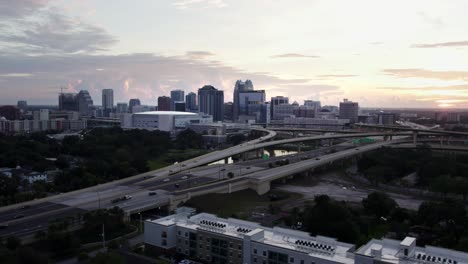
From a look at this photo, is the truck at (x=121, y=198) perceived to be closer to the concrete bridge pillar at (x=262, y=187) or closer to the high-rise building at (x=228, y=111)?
the concrete bridge pillar at (x=262, y=187)

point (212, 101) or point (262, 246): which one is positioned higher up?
point (212, 101)

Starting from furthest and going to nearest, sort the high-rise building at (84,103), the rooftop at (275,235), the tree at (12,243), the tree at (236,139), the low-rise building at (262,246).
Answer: the high-rise building at (84,103) < the tree at (236,139) < the tree at (12,243) < the rooftop at (275,235) < the low-rise building at (262,246)

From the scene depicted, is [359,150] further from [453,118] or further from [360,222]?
[453,118]

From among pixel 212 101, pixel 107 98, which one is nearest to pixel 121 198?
pixel 212 101

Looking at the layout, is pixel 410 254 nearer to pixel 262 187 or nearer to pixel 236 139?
pixel 262 187

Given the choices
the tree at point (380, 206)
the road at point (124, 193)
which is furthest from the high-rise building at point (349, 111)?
the tree at point (380, 206)

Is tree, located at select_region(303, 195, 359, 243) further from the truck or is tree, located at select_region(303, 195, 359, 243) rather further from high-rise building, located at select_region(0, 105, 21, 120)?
high-rise building, located at select_region(0, 105, 21, 120)

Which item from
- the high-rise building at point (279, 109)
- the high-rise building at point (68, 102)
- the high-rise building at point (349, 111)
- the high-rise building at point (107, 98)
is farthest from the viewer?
the high-rise building at point (107, 98)

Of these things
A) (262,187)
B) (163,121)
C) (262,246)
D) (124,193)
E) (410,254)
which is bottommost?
(262,187)
